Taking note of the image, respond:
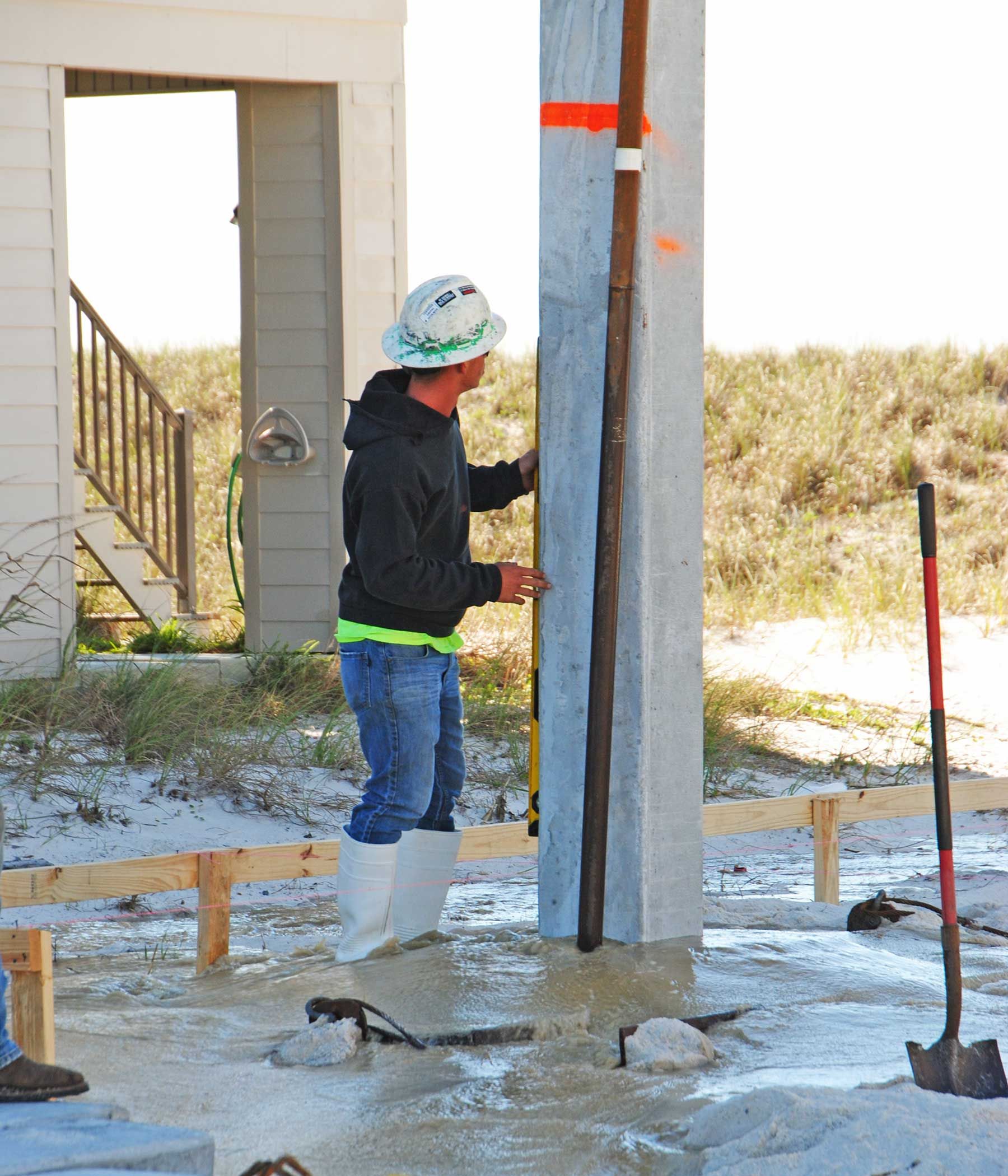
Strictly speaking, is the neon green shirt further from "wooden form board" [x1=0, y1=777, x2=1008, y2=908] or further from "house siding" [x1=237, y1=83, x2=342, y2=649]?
"house siding" [x1=237, y1=83, x2=342, y2=649]

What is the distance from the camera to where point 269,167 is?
8562mm

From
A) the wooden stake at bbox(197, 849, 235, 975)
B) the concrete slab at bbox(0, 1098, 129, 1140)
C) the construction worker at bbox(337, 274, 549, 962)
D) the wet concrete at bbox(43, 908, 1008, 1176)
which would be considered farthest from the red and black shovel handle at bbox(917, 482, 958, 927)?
the wooden stake at bbox(197, 849, 235, 975)

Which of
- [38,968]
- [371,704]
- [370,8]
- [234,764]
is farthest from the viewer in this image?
[370,8]

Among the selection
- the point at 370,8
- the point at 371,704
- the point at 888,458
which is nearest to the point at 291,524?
the point at 370,8

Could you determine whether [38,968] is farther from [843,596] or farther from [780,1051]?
[843,596]

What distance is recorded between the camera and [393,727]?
414 cm

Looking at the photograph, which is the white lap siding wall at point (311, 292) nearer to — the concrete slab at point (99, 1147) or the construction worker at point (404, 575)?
the construction worker at point (404, 575)

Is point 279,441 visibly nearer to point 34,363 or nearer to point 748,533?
point 34,363

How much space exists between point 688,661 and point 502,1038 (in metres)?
1.22

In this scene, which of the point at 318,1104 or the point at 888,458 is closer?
the point at 318,1104

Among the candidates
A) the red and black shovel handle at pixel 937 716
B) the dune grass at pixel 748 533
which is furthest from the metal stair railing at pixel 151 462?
the red and black shovel handle at pixel 937 716

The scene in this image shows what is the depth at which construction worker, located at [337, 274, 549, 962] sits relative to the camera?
402 cm

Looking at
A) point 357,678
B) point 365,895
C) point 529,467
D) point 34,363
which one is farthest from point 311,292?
point 365,895

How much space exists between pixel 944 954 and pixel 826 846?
1.97 m
